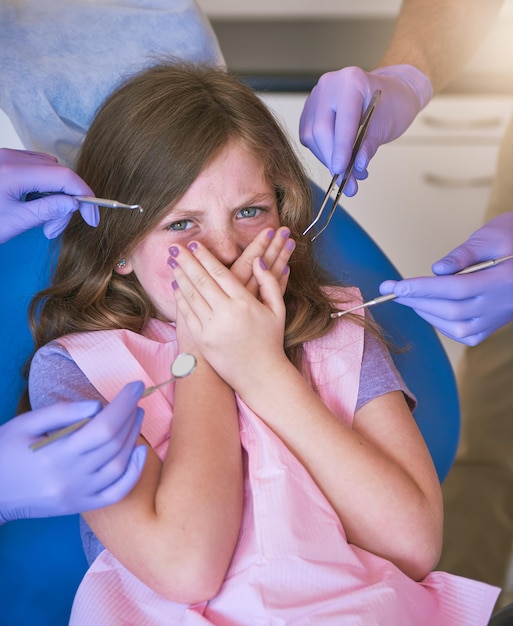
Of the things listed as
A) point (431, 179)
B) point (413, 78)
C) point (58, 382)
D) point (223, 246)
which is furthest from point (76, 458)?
point (431, 179)

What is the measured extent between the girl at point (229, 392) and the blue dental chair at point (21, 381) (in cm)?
9

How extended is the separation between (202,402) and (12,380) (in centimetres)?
45

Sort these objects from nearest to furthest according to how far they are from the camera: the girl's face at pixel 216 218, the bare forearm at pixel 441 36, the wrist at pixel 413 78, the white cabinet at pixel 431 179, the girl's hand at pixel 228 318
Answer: the girl's hand at pixel 228 318 < the girl's face at pixel 216 218 < the wrist at pixel 413 78 < the bare forearm at pixel 441 36 < the white cabinet at pixel 431 179

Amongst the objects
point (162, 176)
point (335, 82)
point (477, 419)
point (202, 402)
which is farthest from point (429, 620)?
point (477, 419)

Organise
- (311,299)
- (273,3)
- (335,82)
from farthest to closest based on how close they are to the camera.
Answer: (273,3) < (335,82) < (311,299)

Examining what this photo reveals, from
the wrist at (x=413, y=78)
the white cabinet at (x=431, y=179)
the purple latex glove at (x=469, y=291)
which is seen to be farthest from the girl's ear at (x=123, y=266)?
the white cabinet at (x=431, y=179)

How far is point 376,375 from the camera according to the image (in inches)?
50.4

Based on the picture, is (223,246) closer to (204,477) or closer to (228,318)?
(228,318)

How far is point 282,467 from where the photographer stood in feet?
3.61

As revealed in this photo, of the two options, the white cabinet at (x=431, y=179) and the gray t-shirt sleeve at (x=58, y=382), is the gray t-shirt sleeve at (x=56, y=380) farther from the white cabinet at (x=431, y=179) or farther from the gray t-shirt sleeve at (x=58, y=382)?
the white cabinet at (x=431, y=179)

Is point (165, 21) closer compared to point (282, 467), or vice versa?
point (282, 467)

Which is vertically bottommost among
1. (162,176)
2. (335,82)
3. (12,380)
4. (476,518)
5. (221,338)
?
(476,518)

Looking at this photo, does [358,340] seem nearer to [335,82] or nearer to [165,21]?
[335,82]

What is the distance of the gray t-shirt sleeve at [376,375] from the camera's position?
126 centimetres
